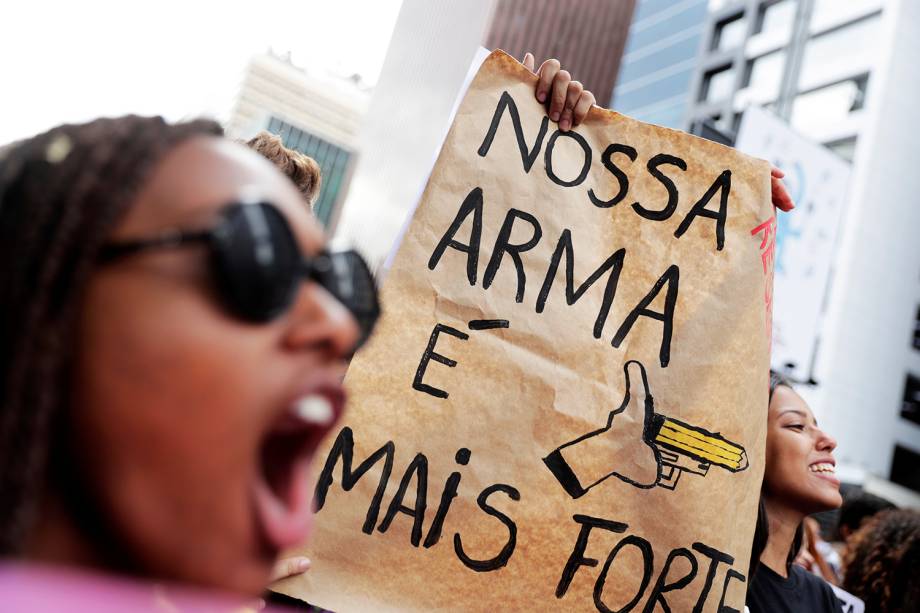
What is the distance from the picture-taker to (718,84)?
107ft

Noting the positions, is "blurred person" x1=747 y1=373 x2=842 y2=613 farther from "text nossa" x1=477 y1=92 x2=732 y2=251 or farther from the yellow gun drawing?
"text nossa" x1=477 y1=92 x2=732 y2=251

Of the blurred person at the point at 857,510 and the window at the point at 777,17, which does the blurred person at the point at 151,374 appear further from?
the window at the point at 777,17

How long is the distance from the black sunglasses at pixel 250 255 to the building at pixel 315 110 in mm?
62723

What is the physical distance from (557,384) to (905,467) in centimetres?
2937

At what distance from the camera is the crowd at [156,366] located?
0.54 metres

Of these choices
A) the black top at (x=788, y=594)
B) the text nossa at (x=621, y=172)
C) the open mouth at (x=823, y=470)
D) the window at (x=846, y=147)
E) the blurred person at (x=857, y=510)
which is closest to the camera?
the text nossa at (x=621, y=172)

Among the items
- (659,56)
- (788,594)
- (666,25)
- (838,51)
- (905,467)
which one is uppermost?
(666,25)

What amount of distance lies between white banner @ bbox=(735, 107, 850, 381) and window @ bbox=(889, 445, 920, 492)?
25.4 m

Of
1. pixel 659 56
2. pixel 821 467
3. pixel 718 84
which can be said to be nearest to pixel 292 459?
pixel 821 467

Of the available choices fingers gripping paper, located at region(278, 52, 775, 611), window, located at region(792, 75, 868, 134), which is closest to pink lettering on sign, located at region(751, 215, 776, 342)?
fingers gripping paper, located at region(278, 52, 775, 611)

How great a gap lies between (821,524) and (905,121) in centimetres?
2262

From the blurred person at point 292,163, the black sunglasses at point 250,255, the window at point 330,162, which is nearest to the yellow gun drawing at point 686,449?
the blurred person at point 292,163

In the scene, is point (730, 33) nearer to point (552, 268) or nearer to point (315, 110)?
point (552, 268)

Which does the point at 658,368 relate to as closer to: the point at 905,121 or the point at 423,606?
the point at 423,606
